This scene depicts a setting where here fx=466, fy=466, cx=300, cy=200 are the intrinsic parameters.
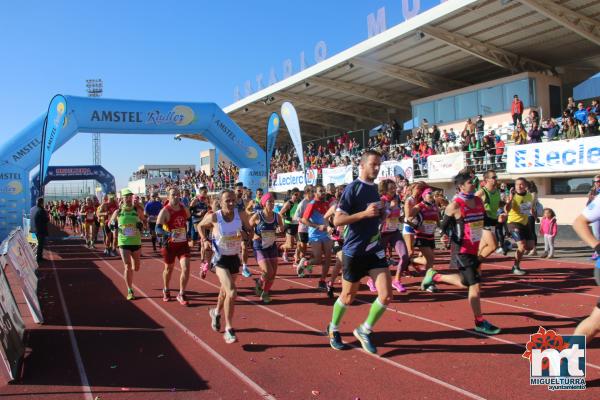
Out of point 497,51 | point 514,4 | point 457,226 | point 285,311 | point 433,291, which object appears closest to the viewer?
point 457,226

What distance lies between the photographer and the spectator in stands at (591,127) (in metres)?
14.6

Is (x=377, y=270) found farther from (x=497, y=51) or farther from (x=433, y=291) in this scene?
(x=497, y=51)

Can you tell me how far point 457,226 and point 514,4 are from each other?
14177mm

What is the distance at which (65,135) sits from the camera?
15.4 metres

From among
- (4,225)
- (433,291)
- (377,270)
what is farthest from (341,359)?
(4,225)

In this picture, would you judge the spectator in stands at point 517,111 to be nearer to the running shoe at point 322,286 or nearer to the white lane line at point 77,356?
the running shoe at point 322,286

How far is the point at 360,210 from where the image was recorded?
16.3 ft

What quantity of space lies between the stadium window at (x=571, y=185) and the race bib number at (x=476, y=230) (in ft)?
42.8

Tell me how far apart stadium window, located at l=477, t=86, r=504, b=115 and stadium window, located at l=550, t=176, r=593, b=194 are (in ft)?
19.6

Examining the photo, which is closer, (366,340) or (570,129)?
(366,340)

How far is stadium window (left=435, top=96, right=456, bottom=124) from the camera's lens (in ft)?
80.9

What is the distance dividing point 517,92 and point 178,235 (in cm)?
1923

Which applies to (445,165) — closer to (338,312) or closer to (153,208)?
(153,208)

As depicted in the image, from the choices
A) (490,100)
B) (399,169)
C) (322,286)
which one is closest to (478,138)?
(399,169)
